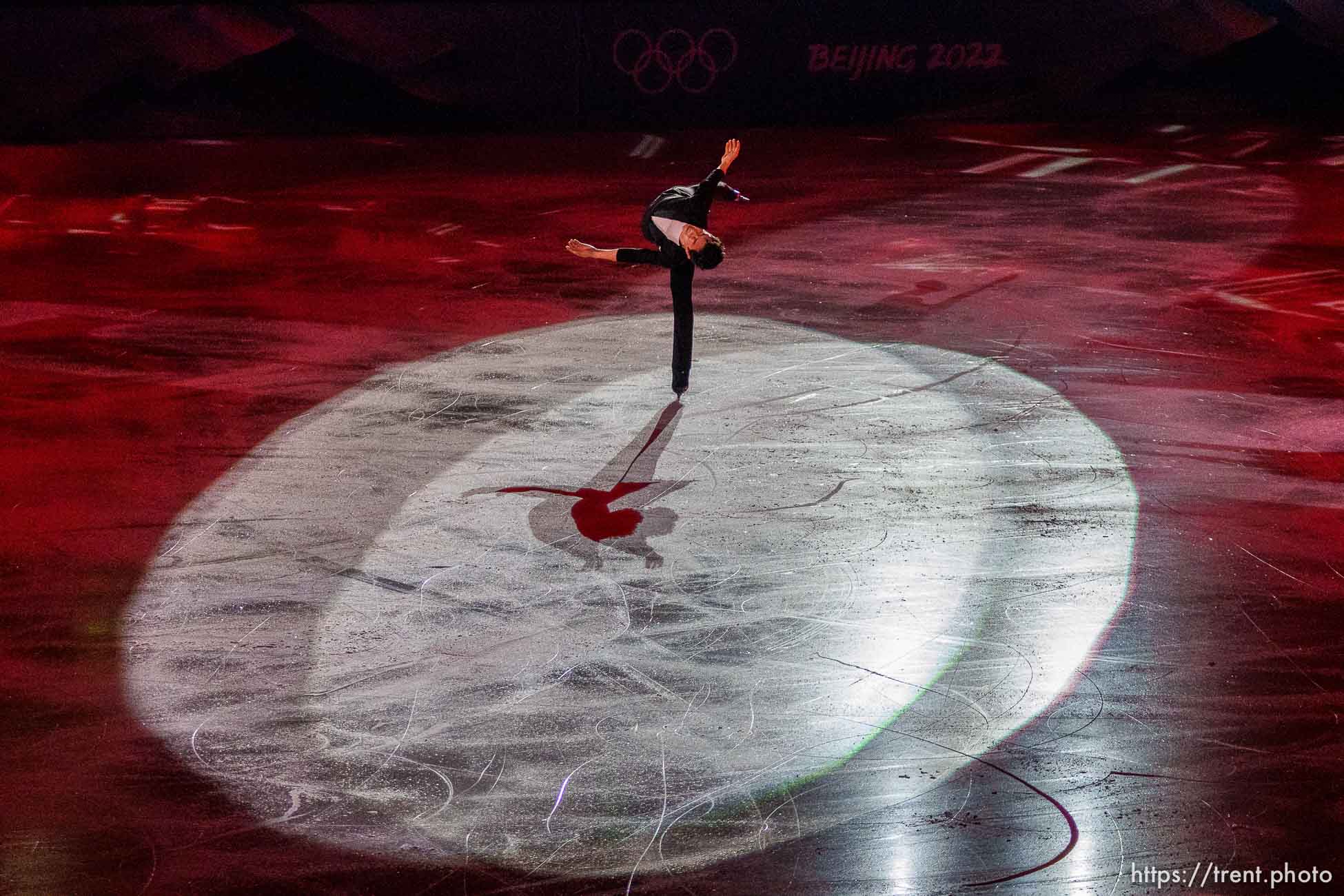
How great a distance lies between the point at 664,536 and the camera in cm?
695

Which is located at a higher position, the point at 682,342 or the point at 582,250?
the point at 582,250

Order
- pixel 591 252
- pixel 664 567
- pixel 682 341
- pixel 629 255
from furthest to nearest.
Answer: pixel 682 341 → pixel 591 252 → pixel 629 255 → pixel 664 567

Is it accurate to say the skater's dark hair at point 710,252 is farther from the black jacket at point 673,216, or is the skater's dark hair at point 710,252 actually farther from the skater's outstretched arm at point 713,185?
the skater's outstretched arm at point 713,185

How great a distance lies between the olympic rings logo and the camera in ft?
64.7

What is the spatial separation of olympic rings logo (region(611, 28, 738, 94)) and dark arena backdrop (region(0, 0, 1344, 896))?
3.83 meters

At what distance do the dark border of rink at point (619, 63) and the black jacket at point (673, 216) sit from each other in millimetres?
12161

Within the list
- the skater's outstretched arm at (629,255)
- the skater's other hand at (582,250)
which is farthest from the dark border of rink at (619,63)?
the skater's outstretched arm at (629,255)

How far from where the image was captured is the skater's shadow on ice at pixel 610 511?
6.84 meters

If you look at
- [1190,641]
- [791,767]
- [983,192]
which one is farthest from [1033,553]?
[983,192]

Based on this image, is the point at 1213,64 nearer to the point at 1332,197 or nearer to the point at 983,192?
the point at 1332,197

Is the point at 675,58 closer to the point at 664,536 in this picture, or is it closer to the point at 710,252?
the point at 710,252

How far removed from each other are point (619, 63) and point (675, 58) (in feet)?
2.94

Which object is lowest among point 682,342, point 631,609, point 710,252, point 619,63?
point 631,609

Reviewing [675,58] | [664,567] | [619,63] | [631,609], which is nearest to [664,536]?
[664,567]
